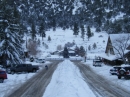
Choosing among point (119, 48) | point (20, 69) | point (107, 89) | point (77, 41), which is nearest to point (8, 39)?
point (20, 69)

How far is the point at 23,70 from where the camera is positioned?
127 ft

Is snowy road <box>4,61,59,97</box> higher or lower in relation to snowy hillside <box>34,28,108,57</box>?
lower

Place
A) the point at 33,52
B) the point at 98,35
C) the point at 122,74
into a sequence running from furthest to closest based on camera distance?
the point at 98,35, the point at 33,52, the point at 122,74

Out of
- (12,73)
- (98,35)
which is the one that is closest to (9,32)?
(12,73)

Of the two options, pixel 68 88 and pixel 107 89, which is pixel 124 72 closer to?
pixel 107 89

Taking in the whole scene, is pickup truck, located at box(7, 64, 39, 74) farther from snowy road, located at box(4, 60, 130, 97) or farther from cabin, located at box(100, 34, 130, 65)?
cabin, located at box(100, 34, 130, 65)

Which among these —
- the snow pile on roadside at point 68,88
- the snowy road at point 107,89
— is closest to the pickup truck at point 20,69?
the snow pile on roadside at point 68,88

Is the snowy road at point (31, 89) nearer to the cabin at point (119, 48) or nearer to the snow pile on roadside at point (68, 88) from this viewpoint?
the snow pile on roadside at point (68, 88)

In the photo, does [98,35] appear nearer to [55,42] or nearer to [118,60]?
[55,42]

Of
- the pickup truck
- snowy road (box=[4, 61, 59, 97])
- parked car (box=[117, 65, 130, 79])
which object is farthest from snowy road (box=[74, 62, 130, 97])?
the pickup truck

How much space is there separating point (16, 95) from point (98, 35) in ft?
538

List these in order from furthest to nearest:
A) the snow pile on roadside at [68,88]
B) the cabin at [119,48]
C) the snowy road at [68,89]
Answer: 1. the cabin at [119,48]
2. the snowy road at [68,89]
3. the snow pile on roadside at [68,88]

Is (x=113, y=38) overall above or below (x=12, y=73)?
above

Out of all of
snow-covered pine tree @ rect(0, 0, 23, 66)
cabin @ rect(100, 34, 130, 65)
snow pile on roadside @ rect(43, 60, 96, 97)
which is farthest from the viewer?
cabin @ rect(100, 34, 130, 65)
